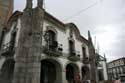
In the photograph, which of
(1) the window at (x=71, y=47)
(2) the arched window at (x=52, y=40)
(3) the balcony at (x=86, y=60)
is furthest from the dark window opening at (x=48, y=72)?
(3) the balcony at (x=86, y=60)

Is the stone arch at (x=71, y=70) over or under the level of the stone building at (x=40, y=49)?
under

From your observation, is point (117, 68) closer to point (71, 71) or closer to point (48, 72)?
point (71, 71)

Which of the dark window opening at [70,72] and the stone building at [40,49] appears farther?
the dark window opening at [70,72]

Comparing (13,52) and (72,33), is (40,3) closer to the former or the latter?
(13,52)

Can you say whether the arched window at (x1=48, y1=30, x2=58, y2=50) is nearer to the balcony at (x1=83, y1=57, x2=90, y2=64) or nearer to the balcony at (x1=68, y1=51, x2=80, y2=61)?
the balcony at (x1=68, y1=51, x2=80, y2=61)

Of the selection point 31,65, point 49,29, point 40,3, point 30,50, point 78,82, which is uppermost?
point 40,3

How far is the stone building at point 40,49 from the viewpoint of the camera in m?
11.0

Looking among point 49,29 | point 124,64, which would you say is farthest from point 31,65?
point 124,64

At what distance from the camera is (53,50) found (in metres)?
14.4

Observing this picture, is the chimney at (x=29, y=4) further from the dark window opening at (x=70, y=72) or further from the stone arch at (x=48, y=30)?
the dark window opening at (x=70, y=72)

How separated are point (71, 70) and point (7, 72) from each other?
787 centimetres

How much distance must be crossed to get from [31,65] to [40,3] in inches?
239

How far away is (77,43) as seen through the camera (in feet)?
64.3

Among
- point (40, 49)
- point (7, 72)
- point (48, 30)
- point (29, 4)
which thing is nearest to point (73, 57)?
point (48, 30)
